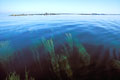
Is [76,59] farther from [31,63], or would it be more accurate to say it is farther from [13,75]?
[13,75]

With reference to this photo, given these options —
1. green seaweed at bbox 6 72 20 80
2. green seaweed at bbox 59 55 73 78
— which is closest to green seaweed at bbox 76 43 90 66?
green seaweed at bbox 59 55 73 78

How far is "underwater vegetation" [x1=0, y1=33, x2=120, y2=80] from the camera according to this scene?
226 centimetres

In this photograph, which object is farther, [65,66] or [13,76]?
[65,66]

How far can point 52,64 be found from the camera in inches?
95.4

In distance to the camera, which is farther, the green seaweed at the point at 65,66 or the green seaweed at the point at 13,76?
the green seaweed at the point at 65,66

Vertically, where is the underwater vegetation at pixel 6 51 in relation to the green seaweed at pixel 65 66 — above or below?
above

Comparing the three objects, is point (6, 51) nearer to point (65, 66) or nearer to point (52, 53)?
point (52, 53)

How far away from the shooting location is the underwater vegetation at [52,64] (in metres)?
2.26

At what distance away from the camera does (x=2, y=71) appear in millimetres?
2207

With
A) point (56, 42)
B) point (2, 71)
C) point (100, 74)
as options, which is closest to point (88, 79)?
point (100, 74)

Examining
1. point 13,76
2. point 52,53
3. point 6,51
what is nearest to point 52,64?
point 52,53

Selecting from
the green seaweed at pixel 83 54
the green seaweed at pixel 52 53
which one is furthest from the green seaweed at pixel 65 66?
the green seaweed at pixel 83 54

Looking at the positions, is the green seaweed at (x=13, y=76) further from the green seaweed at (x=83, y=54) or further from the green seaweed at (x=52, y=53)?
the green seaweed at (x=83, y=54)

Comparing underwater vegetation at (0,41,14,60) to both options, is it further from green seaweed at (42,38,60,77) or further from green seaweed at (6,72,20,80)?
green seaweed at (42,38,60,77)
